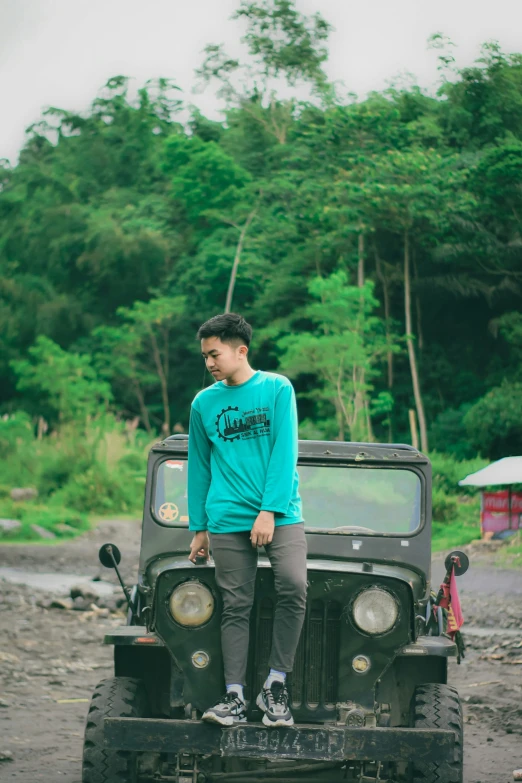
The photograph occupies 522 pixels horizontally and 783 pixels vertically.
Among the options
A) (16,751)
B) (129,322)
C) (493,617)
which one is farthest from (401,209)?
(16,751)

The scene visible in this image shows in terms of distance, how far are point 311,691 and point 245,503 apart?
93 cm

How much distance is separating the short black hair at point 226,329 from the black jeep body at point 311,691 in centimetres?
99

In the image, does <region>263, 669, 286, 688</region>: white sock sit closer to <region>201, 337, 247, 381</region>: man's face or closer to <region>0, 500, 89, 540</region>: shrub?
<region>201, 337, 247, 381</region>: man's face

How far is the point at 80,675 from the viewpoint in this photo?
9.17 meters

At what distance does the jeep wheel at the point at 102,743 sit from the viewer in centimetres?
475

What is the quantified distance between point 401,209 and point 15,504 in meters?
17.6

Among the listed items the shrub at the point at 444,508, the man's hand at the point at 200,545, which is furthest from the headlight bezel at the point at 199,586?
the shrub at the point at 444,508

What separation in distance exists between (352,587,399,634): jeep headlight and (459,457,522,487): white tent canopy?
53.6ft

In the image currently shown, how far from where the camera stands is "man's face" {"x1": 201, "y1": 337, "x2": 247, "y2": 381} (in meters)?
4.63

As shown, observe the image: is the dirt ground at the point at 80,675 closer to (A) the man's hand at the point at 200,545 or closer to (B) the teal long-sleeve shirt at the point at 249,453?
(A) the man's hand at the point at 200,545

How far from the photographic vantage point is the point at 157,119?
5597cm

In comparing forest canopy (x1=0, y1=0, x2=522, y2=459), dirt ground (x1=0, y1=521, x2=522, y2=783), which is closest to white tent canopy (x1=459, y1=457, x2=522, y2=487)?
dirt ground (x1=0, y1=521, x2=522, y2=783)

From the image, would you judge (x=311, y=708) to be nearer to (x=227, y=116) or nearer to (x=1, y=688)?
(x=1, y=688)

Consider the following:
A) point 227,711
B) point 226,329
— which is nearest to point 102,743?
point 227,711
